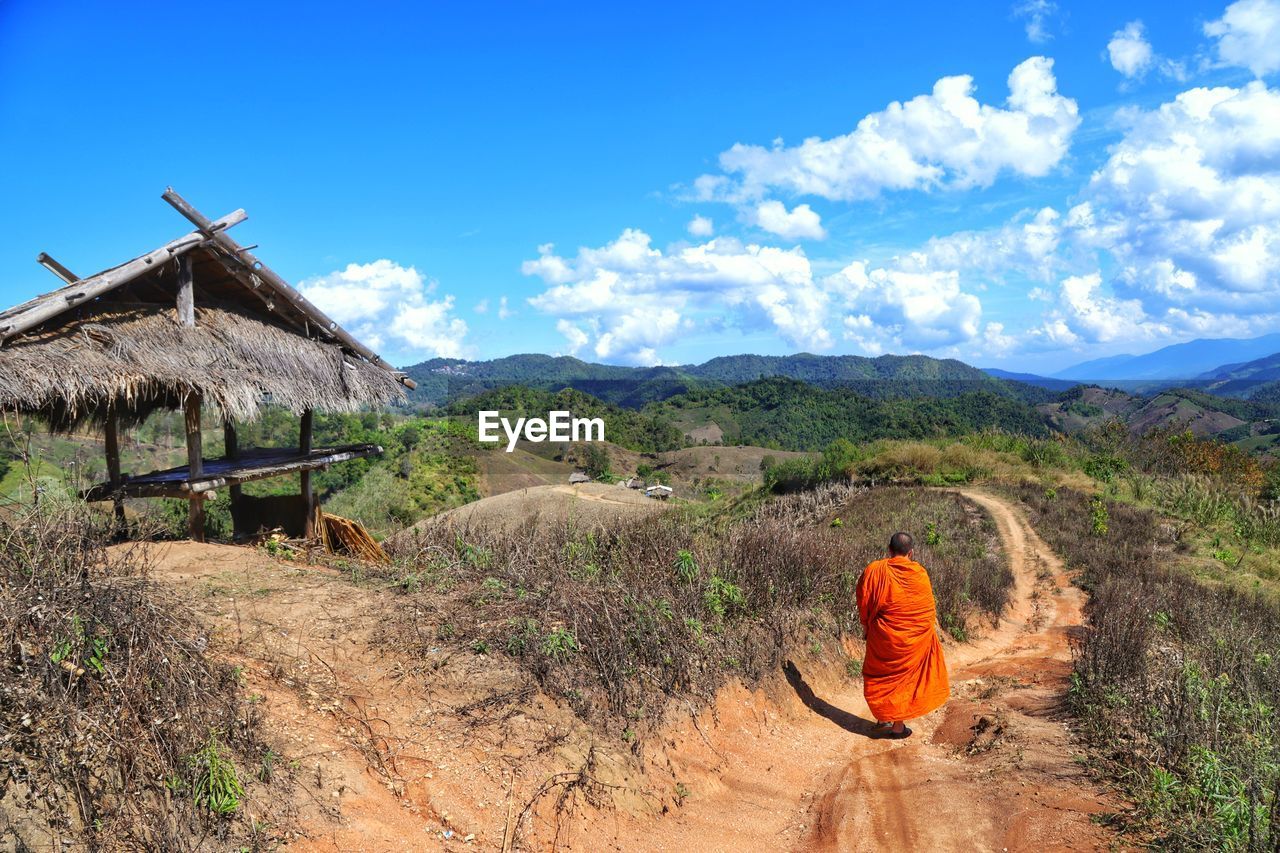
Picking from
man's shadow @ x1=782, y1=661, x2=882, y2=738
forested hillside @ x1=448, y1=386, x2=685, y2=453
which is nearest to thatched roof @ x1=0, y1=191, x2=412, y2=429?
man's shadow @ x1=782, y1=661, x2=882, y2=738

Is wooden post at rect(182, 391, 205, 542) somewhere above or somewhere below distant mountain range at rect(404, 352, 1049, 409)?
below

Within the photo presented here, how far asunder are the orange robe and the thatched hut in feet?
20.7

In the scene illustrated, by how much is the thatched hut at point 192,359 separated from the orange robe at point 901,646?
6.32 m

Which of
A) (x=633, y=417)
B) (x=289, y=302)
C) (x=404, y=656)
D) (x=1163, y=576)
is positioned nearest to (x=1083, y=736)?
(x=404, y=656)

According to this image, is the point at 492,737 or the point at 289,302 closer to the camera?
the point at 492,737

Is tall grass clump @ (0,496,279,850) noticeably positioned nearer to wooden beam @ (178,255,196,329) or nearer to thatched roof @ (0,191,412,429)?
thatched roof @ (0,191,412,429)

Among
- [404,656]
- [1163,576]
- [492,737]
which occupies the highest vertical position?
[404,656]

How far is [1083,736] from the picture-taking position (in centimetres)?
495

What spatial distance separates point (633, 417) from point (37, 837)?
218 feet

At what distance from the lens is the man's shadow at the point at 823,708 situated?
20.0ft

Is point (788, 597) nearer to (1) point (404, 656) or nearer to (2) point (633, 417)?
(1) point (404, 656)

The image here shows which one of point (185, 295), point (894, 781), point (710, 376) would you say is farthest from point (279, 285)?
point (710, 376)

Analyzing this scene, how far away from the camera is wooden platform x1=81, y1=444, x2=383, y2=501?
7.62 meters

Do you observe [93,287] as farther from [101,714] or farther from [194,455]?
[101,714]
